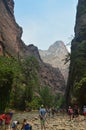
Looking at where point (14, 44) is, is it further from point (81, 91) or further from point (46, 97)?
point (81, 91)

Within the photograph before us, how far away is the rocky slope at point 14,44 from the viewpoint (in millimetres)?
124094

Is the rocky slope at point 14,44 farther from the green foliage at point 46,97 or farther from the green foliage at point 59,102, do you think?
the green foliage at point 59,102

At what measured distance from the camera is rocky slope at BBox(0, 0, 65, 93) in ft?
407

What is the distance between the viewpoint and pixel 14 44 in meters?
138

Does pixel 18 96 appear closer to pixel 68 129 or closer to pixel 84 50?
pixel 84 50

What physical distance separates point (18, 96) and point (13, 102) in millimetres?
2994

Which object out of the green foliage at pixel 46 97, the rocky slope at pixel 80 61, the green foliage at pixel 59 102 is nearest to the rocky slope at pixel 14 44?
the green foliage at pixel 46 97

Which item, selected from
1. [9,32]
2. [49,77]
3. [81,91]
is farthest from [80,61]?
[49,77]

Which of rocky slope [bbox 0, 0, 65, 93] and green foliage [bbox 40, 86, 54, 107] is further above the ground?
rocky slope [bbox 0, 0, 65, 93]

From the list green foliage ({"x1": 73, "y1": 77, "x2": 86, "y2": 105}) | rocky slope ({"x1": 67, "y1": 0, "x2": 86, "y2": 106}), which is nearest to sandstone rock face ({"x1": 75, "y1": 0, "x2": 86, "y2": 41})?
rocky slope ({"x1": 67, "y1": 0, "x2": 86, "y2": 106})

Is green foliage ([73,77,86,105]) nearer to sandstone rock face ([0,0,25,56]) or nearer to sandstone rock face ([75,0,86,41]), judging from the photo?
sandstone rock face ([75,0,86,41])

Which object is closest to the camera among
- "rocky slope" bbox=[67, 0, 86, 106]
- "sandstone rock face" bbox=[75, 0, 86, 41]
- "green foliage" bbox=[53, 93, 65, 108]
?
"rocky slope" bbox=[67, 0, 86, 106]

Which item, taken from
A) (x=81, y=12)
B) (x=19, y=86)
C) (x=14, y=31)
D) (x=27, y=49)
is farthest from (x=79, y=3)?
(x=27, y=49)

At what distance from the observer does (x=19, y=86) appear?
88750 millimetres
